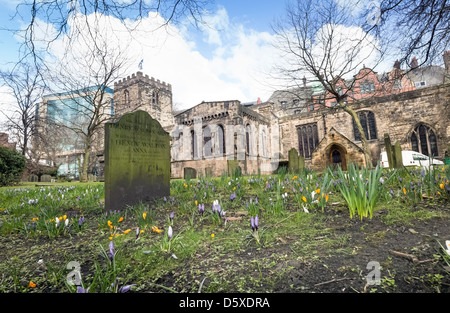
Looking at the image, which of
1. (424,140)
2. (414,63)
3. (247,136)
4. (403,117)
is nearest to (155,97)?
(247,136)

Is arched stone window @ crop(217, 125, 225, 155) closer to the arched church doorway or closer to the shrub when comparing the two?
the arched church doorway

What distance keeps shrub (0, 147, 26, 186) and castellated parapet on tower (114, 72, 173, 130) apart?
21.5m

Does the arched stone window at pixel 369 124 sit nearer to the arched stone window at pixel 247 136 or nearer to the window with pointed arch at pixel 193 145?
the arched stone window at pixel 247 136

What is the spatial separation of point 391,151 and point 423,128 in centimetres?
1713

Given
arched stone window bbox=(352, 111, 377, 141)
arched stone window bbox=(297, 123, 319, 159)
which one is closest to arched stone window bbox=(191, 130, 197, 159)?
arched stone window bbox=(297, 123, 319, 159)

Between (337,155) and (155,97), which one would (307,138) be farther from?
(155,97)

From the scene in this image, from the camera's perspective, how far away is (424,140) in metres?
20.8

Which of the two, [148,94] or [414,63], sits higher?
[148,94]

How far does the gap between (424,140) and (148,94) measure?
36742 millimetres

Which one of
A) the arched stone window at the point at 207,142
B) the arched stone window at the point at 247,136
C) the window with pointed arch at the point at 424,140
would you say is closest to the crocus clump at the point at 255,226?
the arched stone window at the point at 247,136

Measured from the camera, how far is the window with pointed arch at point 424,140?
2038 cm

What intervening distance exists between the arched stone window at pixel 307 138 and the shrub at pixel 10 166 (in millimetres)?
25974

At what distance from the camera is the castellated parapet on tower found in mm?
36312
